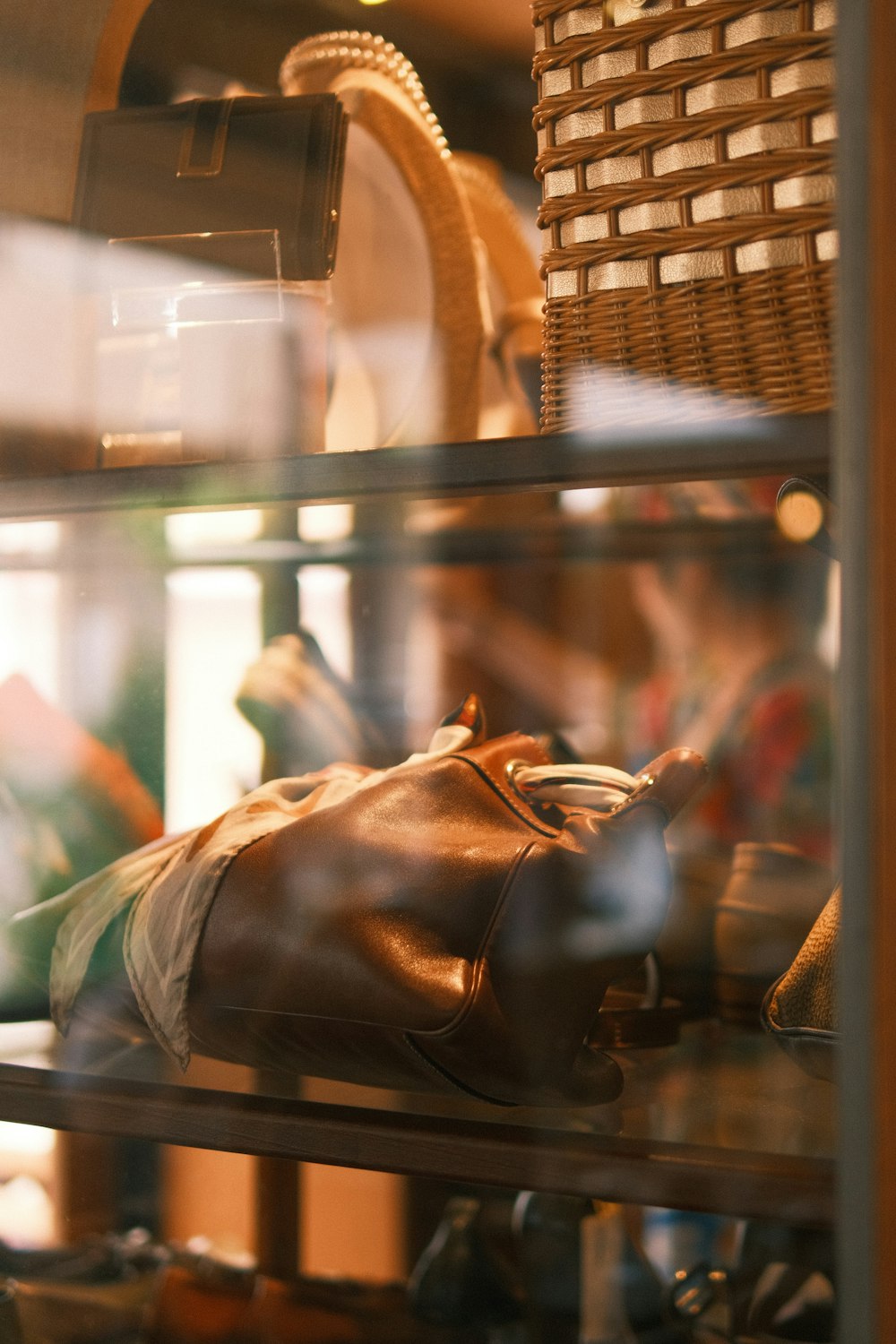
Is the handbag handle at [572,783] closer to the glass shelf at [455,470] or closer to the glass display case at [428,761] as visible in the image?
the glass display case at [428,761]

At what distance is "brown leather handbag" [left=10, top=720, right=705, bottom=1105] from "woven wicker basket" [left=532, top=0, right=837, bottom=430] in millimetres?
236

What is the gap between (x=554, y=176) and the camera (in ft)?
2.43

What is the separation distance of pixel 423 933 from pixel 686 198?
431mm

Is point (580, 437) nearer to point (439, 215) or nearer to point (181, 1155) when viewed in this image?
point (439, 215)

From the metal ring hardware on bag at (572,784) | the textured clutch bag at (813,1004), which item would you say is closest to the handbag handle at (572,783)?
the metal ring hardware on bag at (572,784)

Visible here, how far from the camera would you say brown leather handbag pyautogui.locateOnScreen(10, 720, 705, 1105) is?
729 millimetres

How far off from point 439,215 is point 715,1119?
0.74 metres

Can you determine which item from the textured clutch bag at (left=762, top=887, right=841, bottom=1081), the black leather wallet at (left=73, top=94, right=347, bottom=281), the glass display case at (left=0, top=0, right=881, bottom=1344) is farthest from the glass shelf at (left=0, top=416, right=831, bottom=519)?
the textured clutch bag at (left=762, top=887, right=841, bottom=1081)

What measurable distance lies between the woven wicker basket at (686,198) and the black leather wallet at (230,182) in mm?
190

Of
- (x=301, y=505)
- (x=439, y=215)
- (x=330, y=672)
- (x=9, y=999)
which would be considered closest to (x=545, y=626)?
(x=330, y=672)

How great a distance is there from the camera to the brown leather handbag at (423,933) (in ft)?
2.39

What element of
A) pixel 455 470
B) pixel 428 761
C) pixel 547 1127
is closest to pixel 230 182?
pixel 455 470

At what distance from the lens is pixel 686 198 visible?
69 cm

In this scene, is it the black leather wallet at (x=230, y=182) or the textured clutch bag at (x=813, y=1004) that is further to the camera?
the black leather wallet at (x=230, y=182)
